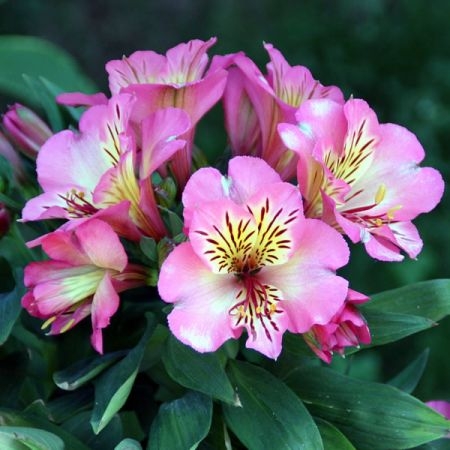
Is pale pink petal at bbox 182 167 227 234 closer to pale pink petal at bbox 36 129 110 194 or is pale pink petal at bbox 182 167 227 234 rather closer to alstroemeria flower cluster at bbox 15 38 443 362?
alstroemeria flower cluster at bbox 15 38 443 362

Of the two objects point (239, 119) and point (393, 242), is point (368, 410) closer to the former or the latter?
point (393, 242)

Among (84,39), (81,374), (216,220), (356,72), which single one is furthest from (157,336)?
(84,39)

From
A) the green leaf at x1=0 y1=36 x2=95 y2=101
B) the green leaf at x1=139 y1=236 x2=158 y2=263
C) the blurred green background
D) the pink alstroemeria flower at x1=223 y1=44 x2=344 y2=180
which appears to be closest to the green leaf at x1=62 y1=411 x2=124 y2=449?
the green leaf at x1=139 y1=236 x2=158 y2=263

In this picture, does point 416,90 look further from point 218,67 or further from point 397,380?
point 218,67

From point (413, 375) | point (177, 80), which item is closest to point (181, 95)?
point (177, 80)

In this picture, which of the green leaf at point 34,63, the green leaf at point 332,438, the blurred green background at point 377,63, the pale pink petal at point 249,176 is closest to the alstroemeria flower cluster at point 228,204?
the pale pink petal at point 249,176

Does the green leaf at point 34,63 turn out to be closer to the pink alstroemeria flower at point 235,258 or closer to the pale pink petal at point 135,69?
the pale pink petal at point 135,69
